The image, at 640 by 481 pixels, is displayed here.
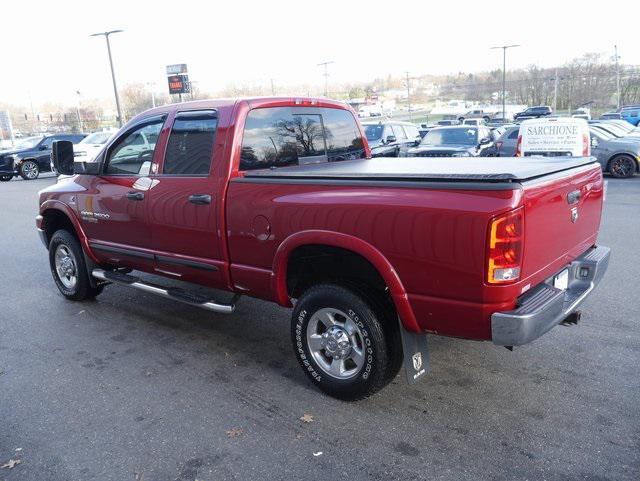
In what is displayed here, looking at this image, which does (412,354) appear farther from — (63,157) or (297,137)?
(63,157)

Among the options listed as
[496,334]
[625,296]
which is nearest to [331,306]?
[496,334]

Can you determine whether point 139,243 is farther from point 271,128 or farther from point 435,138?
point 435,138

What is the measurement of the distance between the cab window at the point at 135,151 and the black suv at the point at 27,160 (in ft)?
63.5

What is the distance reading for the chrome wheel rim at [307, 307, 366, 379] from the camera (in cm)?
353

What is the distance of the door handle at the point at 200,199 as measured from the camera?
414 cm

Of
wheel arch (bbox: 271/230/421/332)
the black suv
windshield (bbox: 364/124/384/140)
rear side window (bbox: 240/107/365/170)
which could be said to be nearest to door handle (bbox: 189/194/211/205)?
rear side window (bbox: 240/107/365/170)

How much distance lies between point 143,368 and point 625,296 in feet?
14.5

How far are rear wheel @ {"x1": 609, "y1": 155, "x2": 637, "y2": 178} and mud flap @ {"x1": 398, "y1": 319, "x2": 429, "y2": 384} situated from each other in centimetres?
1403

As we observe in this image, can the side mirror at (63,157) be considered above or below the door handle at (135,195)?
above

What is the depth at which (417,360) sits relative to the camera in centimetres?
334

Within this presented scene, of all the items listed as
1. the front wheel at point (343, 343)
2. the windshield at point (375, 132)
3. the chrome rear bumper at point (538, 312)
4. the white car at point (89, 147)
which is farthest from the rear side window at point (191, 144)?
the white car at point (89, 147)

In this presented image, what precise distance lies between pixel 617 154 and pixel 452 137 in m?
4.48

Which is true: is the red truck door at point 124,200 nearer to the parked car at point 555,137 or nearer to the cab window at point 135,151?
the cab window at point 135,151

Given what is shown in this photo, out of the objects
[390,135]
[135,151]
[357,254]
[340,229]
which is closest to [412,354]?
[357,254]
